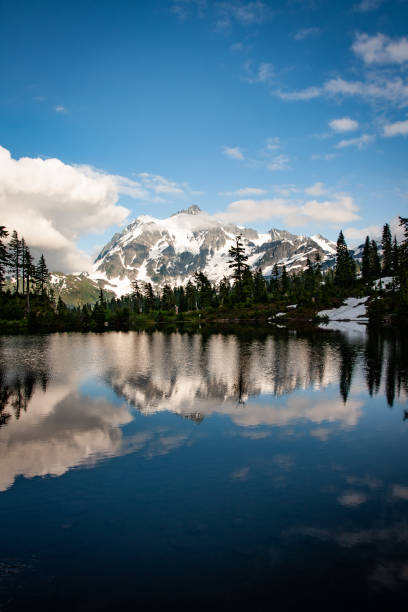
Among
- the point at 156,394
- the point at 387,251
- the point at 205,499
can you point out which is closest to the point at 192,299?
the point at 387,251

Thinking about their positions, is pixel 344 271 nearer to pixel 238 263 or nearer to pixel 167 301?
pixel 238 263

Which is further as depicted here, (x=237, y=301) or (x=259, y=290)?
(x=259, y=290)

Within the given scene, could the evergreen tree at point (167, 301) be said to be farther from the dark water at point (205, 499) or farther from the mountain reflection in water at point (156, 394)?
the dark water at point (205, 499)

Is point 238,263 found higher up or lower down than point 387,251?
lower down

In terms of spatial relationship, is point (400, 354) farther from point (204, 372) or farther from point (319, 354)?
point (204, 372)

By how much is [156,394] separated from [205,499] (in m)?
13.2

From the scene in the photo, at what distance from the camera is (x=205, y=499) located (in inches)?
429

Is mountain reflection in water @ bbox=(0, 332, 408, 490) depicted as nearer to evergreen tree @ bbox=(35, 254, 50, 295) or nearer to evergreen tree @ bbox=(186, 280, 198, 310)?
evergreen tree @ bbox=(35, 254, 50, 295)

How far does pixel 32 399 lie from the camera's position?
22.9 meters

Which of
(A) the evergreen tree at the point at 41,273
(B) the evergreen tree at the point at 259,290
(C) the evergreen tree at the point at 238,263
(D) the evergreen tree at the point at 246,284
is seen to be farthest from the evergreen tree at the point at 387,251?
(A) the evergreen tree at the point at 41,273

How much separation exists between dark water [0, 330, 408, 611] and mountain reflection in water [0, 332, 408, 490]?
15cm

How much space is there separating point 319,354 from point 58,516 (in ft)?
115

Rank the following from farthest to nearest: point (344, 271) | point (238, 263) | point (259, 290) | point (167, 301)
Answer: point (167, 301) < point (259, 290) < point (344, 271) < point (238, 263)

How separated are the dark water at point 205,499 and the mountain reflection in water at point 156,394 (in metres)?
0.15
